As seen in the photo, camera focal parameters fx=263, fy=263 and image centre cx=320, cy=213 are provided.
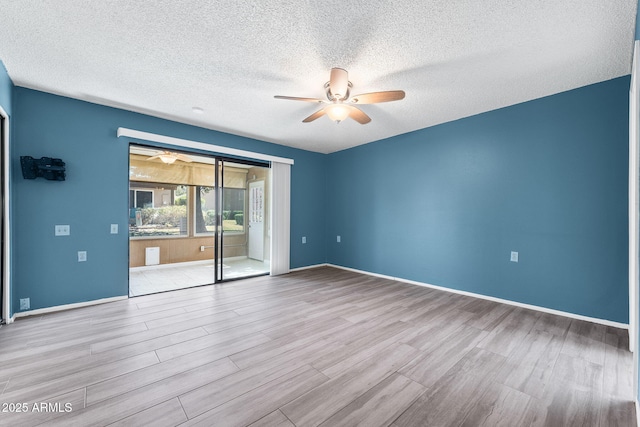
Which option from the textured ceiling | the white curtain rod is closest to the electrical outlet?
the white curtain rod

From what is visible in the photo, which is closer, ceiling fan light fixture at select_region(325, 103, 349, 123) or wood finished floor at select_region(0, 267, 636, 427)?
wood finished floor at select_region(0, 267, 636, 427)

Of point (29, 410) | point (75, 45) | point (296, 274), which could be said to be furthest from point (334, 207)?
point (29, 410)

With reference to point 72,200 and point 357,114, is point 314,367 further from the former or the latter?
point 72,200

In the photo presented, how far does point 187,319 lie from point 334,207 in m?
3.74

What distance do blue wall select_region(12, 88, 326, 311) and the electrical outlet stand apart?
4cm

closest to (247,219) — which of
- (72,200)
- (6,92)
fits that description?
Result: (72,200)

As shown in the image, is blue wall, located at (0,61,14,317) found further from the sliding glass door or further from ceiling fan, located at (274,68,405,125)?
the sliding glass door

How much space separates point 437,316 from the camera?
A: 3109 mm

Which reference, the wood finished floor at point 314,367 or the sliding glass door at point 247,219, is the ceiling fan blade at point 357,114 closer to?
the wood finished floor at point 314,367

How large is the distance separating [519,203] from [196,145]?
184 inches

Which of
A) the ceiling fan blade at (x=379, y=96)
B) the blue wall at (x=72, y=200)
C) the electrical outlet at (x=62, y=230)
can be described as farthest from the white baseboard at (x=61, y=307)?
the ceiling fan blade at (x=379, y=96)

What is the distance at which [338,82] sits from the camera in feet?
7.74

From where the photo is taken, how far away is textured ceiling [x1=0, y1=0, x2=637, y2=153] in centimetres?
184

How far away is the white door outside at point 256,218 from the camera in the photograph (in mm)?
6047
